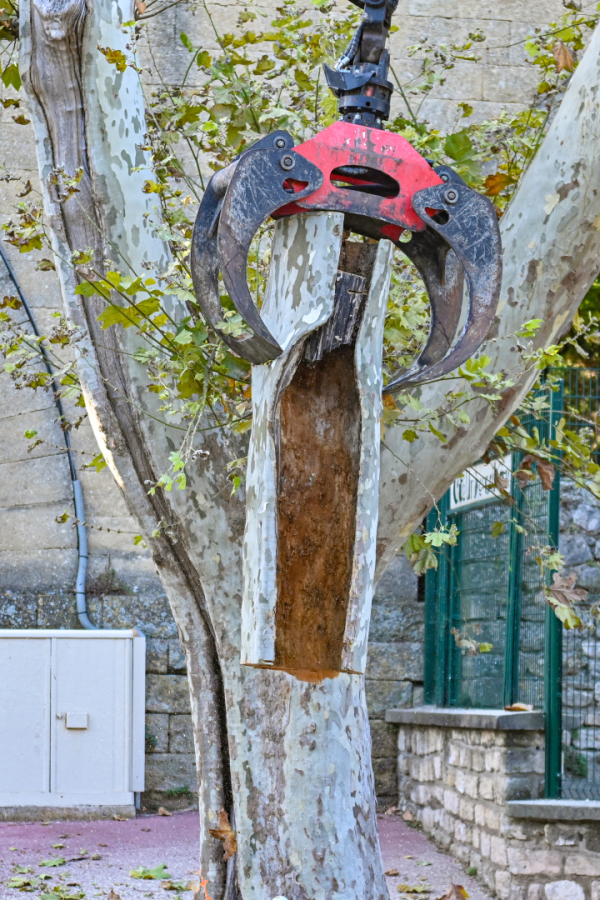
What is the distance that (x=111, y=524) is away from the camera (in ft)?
23.2

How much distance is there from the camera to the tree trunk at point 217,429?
10.1 ft

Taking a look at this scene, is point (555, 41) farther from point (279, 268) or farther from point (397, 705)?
point (397, 705)

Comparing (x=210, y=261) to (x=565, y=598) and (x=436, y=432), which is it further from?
(x=565, y=598)

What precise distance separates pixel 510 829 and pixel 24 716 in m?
3.15

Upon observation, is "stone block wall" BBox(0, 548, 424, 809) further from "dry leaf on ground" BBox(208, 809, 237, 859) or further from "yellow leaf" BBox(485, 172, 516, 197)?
"yellow leaf" BBox(485, 172, 516, 197)

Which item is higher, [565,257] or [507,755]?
[565,257]

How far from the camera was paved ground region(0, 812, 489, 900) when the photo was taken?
16.0 feet

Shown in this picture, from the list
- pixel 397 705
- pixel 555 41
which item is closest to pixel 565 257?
pixel 555 41

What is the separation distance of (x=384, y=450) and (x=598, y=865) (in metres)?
2.38

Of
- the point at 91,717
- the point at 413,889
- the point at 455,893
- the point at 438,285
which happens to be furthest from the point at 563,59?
the point at 91,717

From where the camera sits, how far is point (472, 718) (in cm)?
520

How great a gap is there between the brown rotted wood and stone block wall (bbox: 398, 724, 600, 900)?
271cm

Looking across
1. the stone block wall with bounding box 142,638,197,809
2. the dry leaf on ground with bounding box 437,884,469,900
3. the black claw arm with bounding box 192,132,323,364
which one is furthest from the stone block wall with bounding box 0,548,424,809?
the black claw arm with bounding box 192,132,323,364

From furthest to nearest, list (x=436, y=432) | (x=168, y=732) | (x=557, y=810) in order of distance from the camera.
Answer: (x=168, y=732), (x=557, y=810), (x=436, y=432)
